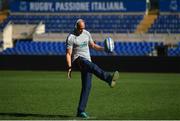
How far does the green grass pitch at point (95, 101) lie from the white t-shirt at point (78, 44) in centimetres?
126

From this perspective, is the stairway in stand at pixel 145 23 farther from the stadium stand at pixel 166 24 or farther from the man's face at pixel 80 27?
the man's face at pixel 80 27

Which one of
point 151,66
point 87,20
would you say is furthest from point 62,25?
point 151,66

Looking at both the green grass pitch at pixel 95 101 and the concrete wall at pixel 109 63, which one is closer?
the green grass pitch at pixel 95 101

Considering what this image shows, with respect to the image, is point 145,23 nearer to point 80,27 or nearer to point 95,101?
point 95,101

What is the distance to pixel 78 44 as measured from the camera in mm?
12039

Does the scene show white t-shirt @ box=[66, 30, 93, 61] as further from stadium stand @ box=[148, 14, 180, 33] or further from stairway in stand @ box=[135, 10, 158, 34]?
stairway in stand @ box=[135, 10, 158, 34]

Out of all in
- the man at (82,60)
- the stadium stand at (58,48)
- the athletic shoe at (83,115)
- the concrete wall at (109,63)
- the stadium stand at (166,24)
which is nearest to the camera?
the athletic shoe at (83,115)

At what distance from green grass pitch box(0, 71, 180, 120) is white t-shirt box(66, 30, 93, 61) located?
4.13 ft

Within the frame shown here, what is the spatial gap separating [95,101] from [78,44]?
3.47 m


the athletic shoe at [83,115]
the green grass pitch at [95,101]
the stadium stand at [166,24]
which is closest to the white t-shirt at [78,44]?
the athletic shoe at [83,115]

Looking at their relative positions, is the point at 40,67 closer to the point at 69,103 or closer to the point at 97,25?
the point at 97,25

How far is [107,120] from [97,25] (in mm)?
28034

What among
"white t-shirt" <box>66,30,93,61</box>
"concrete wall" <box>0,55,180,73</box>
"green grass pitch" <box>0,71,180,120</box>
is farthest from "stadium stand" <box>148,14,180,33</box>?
"white t-shirt" <box>66,30,93,61</box>

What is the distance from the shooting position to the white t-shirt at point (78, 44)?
1202 centimetres
